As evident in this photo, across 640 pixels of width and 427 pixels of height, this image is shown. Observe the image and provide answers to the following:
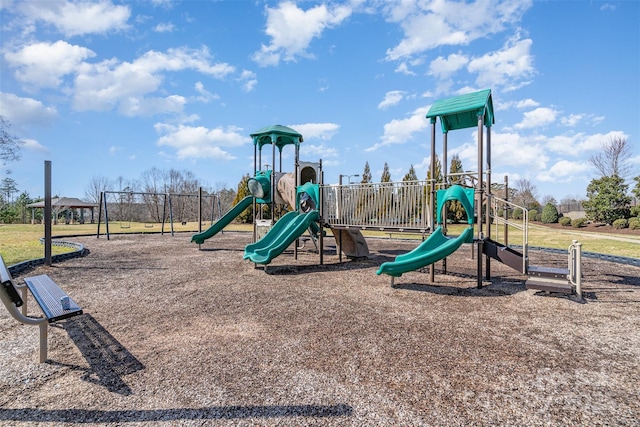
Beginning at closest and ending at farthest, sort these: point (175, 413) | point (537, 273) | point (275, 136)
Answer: point (175, 413) < point (537, 273) < point (275, 136)

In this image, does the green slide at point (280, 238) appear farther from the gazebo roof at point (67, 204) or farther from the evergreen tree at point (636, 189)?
the gazebo roof at point (67, 204)

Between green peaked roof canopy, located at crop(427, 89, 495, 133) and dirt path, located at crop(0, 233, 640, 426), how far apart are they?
11.2 ft

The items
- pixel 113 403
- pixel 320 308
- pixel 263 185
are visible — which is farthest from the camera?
pixel 263 185

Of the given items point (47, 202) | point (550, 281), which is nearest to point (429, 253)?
point (550, 281)

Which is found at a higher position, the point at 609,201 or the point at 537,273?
the point at 609,201

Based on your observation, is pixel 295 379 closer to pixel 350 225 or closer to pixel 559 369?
pixel 559 369

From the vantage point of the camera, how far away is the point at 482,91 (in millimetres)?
6848

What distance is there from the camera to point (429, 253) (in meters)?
6.08

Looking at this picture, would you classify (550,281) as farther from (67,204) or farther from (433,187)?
(67,204)

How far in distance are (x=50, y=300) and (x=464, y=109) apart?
22.9ft

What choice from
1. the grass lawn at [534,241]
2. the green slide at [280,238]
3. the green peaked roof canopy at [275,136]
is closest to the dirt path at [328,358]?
the green slide at [280,238]

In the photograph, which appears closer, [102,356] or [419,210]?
[102,356]

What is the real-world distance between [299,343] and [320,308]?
1.37m

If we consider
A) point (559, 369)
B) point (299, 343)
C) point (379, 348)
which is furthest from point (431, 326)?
point (299, 343)
